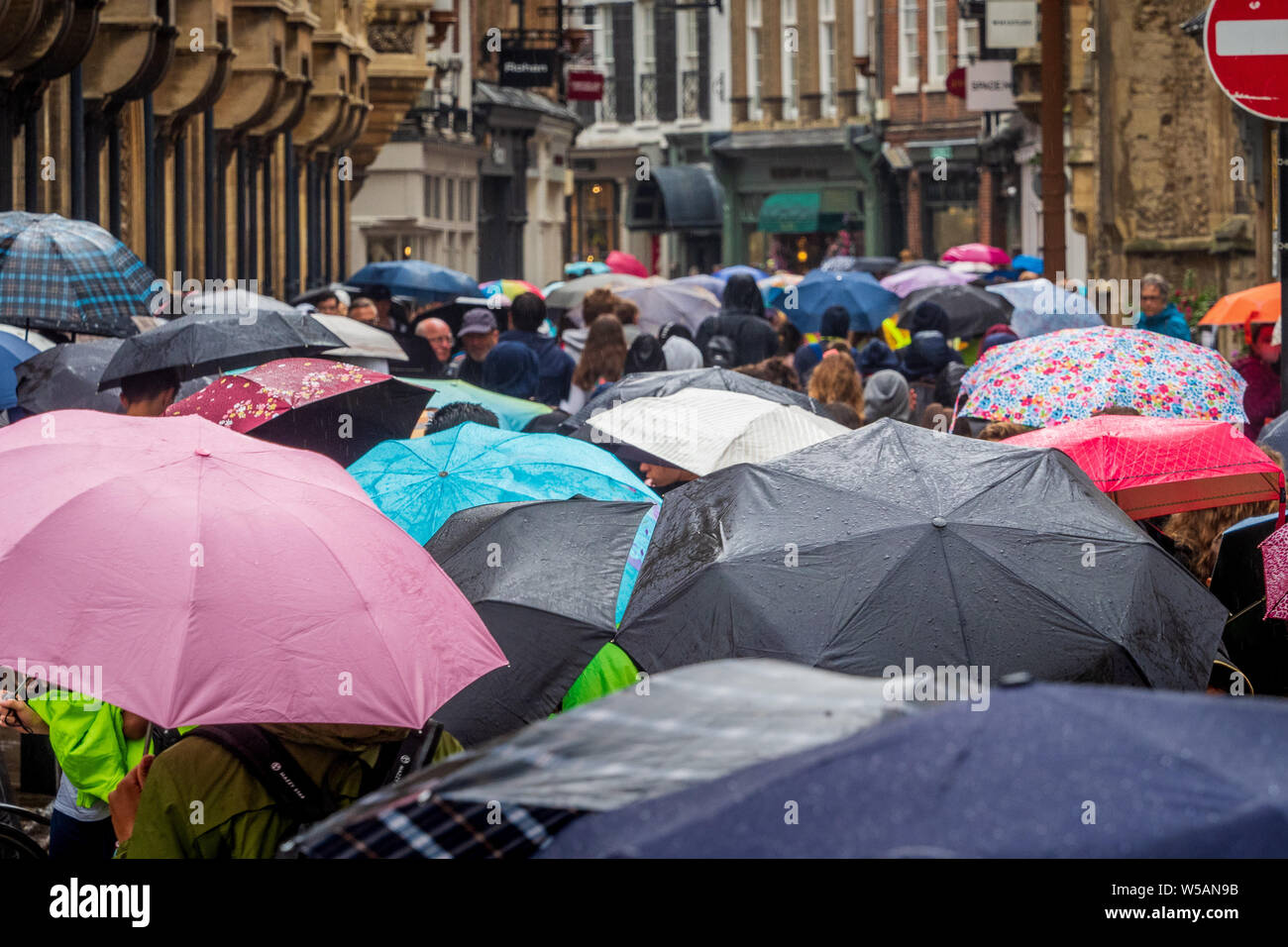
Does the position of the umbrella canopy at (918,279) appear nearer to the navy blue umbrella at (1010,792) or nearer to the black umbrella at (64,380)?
the black umbrella at (64,380)

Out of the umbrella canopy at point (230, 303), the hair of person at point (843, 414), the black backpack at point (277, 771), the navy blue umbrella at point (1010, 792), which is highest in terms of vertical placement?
the umbrella canopy at point (230, 303)

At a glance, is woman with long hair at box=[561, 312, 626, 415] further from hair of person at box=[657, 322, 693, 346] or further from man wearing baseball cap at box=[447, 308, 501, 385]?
hair of person at box=[657, 322, 693, 346]

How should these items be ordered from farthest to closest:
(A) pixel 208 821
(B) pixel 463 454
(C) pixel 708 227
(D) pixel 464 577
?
(C) pixel 708 227 < (B) pixel 463 454 < (D) pixel 464 577 < (A) pixel 208 821

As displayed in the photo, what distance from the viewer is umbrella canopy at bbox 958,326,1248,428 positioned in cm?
859

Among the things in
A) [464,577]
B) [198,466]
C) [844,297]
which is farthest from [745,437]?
[844,297]

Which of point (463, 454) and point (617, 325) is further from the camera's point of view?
point (617, 325)

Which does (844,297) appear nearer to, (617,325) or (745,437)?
(617,325)

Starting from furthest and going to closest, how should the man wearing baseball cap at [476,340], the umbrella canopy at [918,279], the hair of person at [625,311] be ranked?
the umbrella canopy at [918,279], the hair of person at [625,311], the man wearing baseball cap at [476,340]

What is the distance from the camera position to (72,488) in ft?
14.4

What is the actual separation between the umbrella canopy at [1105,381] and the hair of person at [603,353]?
2644mm

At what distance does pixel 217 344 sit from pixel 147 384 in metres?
1.14

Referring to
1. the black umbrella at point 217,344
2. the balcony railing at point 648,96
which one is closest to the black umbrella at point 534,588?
the black umbrella at point 217,344

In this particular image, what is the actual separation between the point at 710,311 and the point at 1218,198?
4.86 m

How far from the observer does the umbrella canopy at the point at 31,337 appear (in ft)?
32.0
